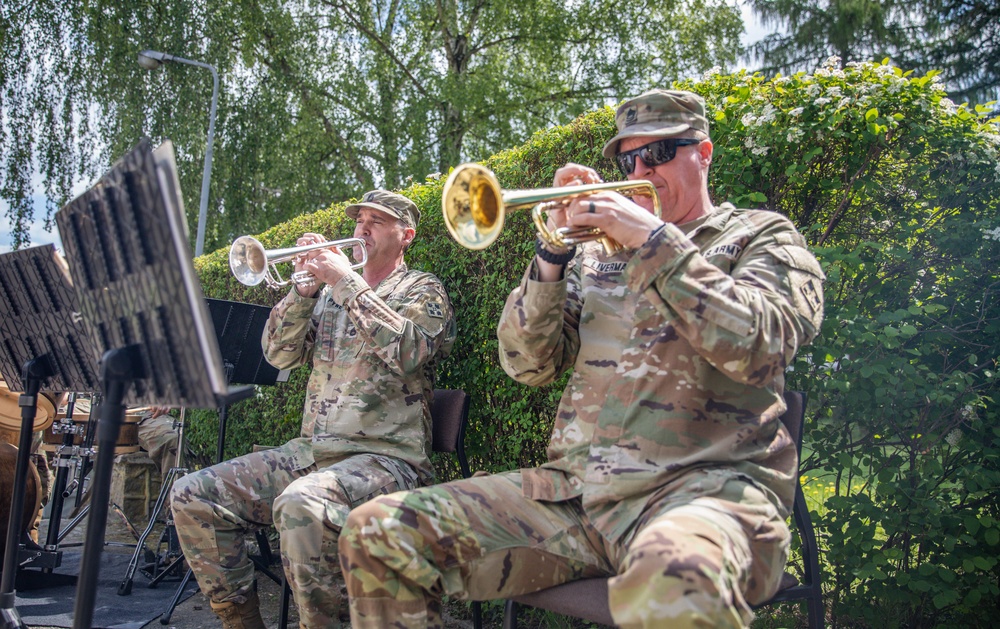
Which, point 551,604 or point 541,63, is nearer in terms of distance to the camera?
point 551,604

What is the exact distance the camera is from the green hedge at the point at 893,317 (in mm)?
2633


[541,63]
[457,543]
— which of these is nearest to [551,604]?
[457,543]

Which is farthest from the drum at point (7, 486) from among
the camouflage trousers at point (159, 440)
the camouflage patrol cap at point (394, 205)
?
the camouflage patrol cap at point (394, 205)

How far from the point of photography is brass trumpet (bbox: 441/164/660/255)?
2311 millimetres

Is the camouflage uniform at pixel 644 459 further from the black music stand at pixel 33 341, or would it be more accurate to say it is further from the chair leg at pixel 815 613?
the black music stand at pixel 33 341

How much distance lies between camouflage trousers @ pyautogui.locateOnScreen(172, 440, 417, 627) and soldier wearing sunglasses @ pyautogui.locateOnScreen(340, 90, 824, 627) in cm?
71

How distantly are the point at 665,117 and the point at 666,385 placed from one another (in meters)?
0.88

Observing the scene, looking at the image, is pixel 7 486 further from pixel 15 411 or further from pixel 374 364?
pixel 374 364

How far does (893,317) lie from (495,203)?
141cm

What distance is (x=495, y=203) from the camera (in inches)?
96.3

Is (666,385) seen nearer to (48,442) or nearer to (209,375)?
(209,375)

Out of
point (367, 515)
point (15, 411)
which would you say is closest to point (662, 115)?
point (367, 515)

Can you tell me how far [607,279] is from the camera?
252 cm

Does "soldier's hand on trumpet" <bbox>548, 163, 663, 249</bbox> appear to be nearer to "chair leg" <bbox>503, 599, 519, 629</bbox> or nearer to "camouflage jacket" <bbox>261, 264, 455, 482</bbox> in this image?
"chair leg" <bbox>503, 599, 519, 629</bbox>
